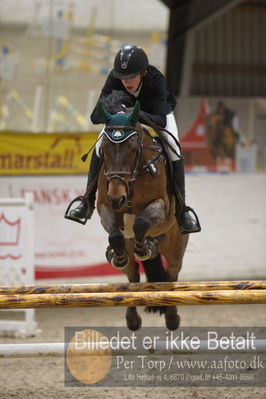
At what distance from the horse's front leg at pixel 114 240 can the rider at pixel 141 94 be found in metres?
0.34

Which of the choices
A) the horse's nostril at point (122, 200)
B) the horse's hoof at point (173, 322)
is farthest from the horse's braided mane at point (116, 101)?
the horse's hoof at point (173, 322)

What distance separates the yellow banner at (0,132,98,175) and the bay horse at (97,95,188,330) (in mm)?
4513

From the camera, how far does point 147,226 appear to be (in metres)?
4.31

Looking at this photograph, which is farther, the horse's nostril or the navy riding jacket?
the navy riding jacket

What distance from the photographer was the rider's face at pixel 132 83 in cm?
457

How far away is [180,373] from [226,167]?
5.40m

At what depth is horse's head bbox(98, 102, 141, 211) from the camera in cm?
407

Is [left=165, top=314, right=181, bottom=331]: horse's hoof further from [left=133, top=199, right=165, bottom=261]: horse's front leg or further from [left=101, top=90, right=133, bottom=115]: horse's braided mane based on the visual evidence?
[left=101, top=90, right=133, bottom=115]: horse's braided mane

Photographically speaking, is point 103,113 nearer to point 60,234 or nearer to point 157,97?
point 157,97

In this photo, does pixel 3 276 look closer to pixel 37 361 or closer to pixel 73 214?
pixel 37 361

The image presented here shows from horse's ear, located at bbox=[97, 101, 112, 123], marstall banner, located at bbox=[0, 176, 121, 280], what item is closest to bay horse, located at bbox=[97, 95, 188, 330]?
horse's ear, located at bbox=[97, 101, 112, 123]

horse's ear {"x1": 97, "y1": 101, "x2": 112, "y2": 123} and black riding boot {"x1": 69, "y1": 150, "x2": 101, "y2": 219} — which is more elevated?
horse's ear {"x1": 97, "y1": 101, "x2": 112, "y2": 123}

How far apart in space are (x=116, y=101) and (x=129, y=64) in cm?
27

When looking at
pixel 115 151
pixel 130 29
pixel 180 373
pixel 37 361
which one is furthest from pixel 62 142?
pixel 115 151
